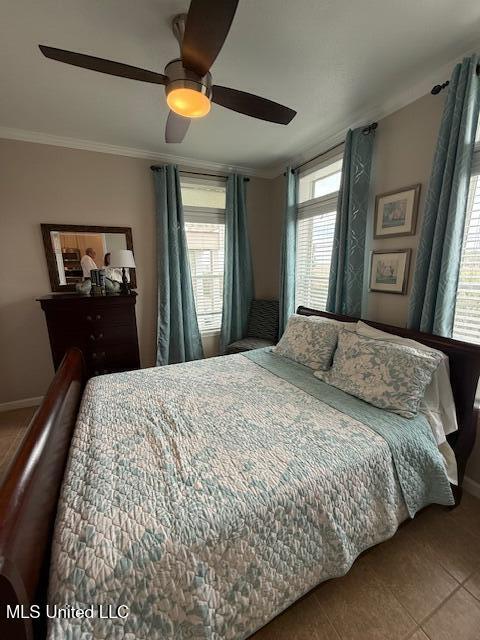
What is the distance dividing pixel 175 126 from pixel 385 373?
2012 millimetres

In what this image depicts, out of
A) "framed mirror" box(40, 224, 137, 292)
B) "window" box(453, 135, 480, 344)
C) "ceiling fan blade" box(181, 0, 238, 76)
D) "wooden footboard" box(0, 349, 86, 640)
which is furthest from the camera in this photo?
"framed mirror" box(40, 224, 137, 292)

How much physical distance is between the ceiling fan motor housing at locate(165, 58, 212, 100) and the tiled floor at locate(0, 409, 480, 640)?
2.41 m

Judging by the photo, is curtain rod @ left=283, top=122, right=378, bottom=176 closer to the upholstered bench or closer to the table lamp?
the upholstered bench

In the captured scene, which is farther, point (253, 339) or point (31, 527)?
point (253, 339)

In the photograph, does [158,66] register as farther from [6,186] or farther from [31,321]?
[31,321]

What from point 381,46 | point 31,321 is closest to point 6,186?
point 31,321

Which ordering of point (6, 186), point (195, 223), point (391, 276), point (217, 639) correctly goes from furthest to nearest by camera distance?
point (195, 223)
point (6, 186)
point (391, 276)
point (217, 639)

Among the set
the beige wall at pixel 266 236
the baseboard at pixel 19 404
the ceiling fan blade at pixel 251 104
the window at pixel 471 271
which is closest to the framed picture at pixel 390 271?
the window at pixel 471 271

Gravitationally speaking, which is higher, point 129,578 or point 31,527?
point 31,527

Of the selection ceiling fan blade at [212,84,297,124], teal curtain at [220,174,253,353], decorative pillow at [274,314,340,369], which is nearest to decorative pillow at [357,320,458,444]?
decorative pillow at [274,314,340,369]

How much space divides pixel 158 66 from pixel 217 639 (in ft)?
9.11

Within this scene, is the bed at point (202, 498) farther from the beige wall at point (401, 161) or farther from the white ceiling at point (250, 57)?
the white ceiling at point (250, 57)

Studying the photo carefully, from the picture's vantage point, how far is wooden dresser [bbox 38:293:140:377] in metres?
2.43

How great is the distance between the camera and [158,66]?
1.67 m
